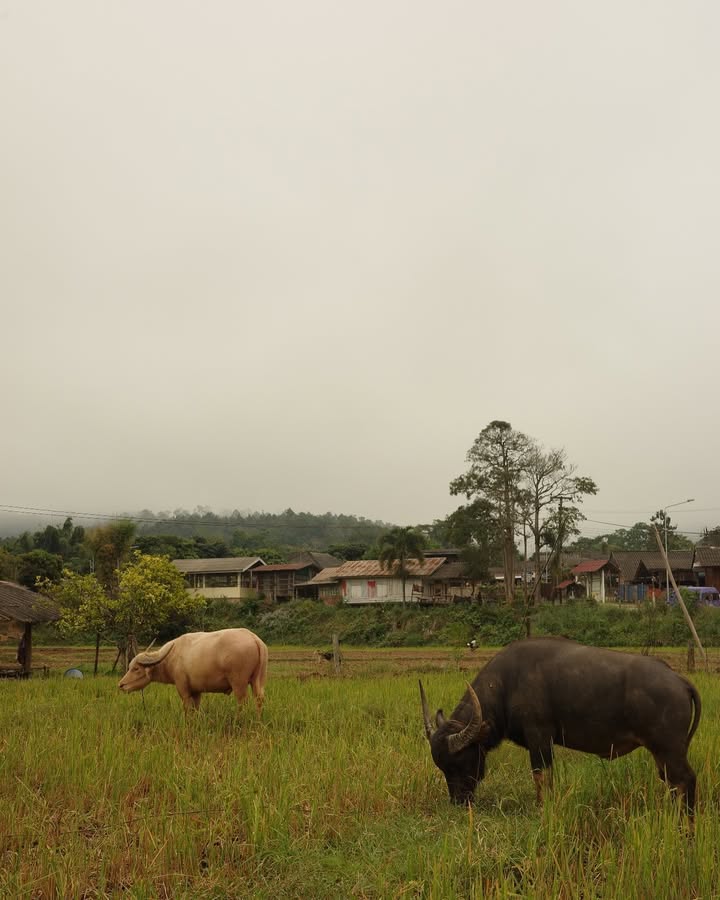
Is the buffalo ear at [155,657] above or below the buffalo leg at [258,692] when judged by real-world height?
above

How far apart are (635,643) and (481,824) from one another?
2864cm

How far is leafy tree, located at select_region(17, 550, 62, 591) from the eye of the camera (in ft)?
150

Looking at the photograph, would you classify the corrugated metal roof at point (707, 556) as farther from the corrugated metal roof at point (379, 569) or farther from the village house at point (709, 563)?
the corrugated metal roof at point (379, 569)

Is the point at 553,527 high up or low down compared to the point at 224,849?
up

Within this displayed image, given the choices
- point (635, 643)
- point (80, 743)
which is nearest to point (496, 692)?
point (80, 743)

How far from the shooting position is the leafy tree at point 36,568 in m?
45.6

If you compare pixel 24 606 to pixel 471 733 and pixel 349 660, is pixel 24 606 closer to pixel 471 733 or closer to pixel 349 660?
pixel 349 660

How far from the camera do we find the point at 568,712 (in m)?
6.13

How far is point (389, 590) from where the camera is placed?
5047cm

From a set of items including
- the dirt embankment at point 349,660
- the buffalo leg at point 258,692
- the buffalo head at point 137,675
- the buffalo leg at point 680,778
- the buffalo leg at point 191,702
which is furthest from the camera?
the dirt embankment at point 349,660

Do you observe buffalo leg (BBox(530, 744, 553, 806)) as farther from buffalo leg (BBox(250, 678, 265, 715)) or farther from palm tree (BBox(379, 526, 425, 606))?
palm tree (BBox(379, 526, 425, 606))

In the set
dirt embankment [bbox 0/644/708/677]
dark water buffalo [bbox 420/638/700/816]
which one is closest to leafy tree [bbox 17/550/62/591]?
dirt embankment [bbox 0/644/708/677]

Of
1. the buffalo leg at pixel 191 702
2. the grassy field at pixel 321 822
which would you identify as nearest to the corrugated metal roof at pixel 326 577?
the buffalo leg at pixel 191 702

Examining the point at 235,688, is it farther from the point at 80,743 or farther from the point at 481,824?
the point at 481,824
